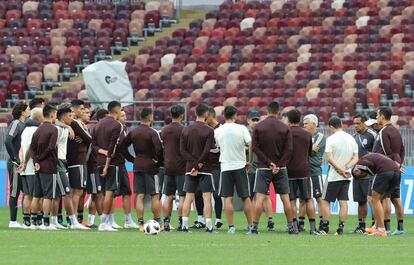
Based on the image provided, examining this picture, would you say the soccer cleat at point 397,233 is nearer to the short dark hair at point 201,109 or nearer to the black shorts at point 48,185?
the short dark hair at point 201,109

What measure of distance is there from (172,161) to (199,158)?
1.11 meters

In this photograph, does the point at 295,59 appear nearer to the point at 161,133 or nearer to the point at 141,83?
the point at 141,83

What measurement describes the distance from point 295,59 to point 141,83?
4.83 meters

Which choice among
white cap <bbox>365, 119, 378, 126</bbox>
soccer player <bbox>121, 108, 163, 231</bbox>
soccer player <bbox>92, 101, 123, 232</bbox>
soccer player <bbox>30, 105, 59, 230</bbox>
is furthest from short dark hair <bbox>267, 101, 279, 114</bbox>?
soccer player <bbox>30, 105, 59, 230</bbox>

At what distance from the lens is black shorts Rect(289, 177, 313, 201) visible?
25.0 m

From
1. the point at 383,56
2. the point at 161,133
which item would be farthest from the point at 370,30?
the point at 161,133

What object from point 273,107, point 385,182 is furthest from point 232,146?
point 385,182

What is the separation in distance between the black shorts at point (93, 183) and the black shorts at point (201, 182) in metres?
1.90

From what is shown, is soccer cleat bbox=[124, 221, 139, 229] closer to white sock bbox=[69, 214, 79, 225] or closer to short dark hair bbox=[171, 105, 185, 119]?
white sock bbox=[69, 214, 79, 225]

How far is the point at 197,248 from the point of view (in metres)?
20.8

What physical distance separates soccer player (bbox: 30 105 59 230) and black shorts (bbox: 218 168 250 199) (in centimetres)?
291

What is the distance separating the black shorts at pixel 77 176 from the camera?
2589 cm

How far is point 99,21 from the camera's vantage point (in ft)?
159

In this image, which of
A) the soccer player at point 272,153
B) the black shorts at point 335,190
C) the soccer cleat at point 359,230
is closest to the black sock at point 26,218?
the soccer player at point 272,153
